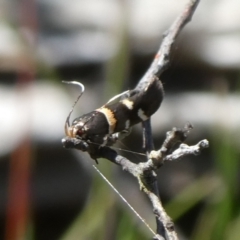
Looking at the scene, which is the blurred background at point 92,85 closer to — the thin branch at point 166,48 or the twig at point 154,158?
the thin branch at point 166,48

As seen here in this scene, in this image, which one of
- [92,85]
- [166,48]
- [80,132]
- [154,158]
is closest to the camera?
[154,158]

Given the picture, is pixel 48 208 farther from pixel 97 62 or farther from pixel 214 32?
pixel 214 32

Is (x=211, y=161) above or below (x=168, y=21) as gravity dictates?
below

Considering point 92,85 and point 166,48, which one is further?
point 92,85

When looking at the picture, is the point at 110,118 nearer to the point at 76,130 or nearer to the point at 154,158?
the point at 76,130

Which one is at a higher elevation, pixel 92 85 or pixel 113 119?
pixel 113 119

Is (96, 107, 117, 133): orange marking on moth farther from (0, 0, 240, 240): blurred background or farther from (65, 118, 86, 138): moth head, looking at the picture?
(0, 0, 240, 240): blurred background

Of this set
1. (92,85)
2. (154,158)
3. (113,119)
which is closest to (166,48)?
(113,119)

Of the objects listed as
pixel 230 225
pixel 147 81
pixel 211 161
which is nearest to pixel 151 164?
pixel 147 81
